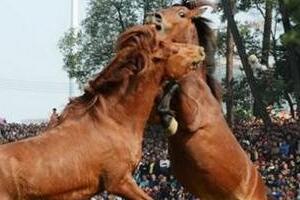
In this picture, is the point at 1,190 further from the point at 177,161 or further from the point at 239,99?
the point at 239,99

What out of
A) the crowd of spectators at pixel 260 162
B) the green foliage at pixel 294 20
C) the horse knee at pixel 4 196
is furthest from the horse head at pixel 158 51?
the green foliage at pixel 294 20

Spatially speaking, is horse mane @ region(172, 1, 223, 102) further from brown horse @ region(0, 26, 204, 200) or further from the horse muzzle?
brown horse @ region(0, 26, 204, 200)

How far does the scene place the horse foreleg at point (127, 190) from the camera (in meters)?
7.24

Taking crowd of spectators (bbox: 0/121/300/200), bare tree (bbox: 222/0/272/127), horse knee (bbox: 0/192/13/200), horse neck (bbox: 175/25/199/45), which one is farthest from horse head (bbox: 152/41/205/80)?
bare tree (bbox: 222/0/272/127)

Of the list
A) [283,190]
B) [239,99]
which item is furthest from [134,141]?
[239,99]

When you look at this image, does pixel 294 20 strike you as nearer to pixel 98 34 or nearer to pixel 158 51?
pixel 158 51

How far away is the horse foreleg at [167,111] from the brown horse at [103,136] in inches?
10.2

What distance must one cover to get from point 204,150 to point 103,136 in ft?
4.29

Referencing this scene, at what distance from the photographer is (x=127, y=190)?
23.8 ft

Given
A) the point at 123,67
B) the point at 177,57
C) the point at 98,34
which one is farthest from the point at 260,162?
the point at 98,34

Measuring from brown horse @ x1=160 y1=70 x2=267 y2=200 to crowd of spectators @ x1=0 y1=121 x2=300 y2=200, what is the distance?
5.24m

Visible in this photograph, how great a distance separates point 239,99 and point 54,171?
26590mm

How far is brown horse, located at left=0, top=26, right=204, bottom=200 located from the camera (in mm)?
6918

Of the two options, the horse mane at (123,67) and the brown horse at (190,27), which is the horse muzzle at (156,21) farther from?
the horse mane at (123,67)
